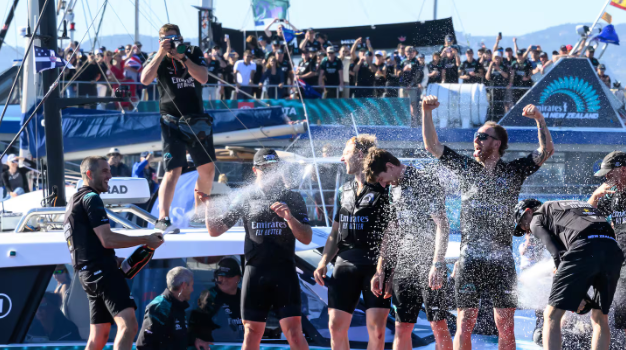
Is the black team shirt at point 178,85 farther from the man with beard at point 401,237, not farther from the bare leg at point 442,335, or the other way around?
the bare leg at point 442,335

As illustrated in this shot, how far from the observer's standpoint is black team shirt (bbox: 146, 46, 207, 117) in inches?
245

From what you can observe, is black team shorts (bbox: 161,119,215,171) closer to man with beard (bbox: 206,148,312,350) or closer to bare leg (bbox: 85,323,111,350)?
man with beard (bbox: 206,148,312,350)

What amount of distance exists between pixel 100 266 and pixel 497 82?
35.3ft

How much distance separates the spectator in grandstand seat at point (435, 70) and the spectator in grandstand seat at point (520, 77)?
163 centimetres

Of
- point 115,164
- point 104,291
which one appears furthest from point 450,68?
point 104,291

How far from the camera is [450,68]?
1334 centimetres

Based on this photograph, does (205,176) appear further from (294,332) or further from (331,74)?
(331,74)

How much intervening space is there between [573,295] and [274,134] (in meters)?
8.77

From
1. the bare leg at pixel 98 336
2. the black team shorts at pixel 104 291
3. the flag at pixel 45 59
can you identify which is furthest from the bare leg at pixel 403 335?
the flag at pixel 45 59

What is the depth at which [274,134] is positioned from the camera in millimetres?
12836

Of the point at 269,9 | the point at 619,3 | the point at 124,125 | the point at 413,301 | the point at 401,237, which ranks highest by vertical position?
the point at 269,9

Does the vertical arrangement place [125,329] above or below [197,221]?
below

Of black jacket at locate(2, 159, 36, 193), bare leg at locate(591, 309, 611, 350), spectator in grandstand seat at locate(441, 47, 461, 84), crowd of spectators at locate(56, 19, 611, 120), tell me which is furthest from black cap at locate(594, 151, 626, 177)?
black jacket at locate(2, 159, 36, 193)

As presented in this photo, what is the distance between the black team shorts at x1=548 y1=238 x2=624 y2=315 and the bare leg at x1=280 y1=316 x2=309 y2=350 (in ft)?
5.30
